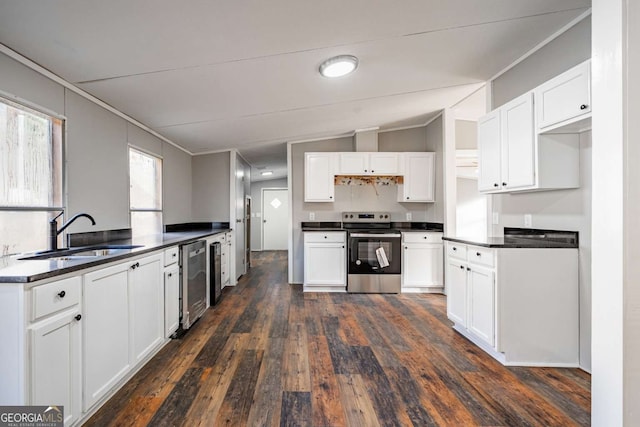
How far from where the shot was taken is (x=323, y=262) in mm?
4285

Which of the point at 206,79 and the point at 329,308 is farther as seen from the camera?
the point at 329,308

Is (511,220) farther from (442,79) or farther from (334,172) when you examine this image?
(334,172)

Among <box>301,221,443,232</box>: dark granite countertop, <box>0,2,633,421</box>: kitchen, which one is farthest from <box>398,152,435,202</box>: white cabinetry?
<box>301,221,443,232</box>: dark granite countertop

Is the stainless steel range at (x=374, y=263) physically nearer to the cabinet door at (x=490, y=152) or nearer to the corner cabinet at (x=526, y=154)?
the cabinet door at (x=490, y=152)

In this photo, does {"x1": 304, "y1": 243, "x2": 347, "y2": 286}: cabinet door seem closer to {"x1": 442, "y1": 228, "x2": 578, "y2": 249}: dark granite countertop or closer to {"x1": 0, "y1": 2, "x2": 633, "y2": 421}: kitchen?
{"x1": 0, "y1": 2, "x2": 633, "y2": 421}: kitchen

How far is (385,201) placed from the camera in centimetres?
477

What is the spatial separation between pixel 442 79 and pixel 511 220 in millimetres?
1571

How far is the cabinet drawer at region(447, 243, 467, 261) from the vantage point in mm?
2641

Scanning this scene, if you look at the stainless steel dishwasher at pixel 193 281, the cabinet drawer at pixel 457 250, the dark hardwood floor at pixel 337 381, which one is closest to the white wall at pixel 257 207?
the stainless steel dishwasher at pixel 193 281

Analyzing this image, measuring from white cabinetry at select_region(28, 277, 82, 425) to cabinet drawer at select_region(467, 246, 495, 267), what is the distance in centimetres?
265

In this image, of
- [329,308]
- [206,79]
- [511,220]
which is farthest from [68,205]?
[511,220]

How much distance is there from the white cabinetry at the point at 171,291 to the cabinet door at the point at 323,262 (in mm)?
1960

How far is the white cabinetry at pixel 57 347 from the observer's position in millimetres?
1220

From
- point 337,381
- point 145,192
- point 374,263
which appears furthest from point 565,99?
point 145,192
